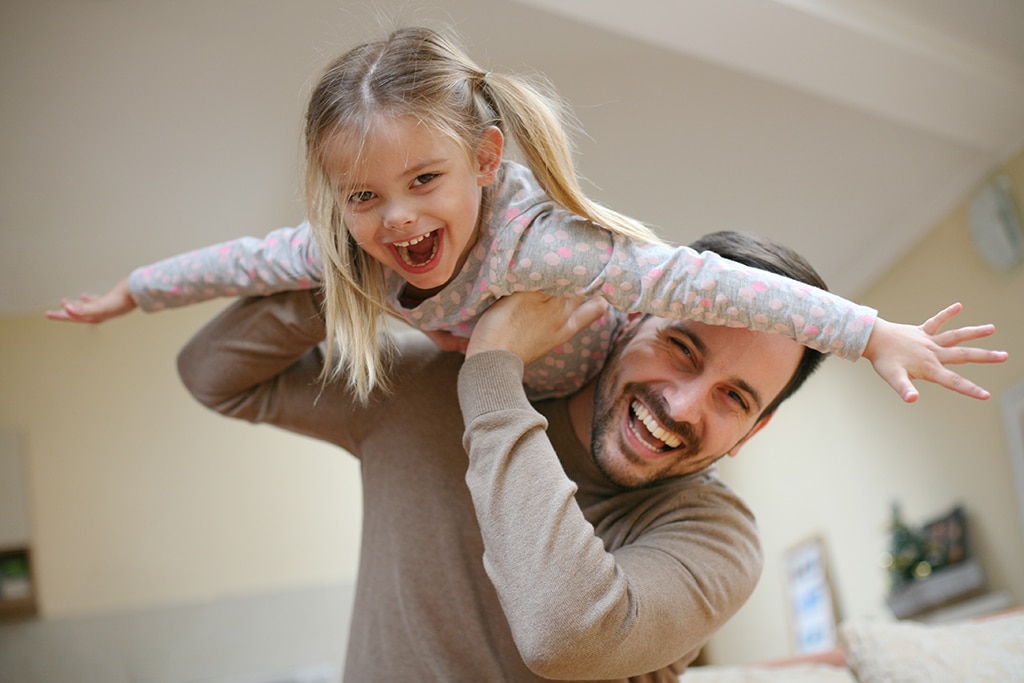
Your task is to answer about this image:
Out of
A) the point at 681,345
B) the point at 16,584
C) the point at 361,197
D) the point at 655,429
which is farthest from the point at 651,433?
the point at 16,584

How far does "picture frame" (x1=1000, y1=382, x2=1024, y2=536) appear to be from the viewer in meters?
2.53

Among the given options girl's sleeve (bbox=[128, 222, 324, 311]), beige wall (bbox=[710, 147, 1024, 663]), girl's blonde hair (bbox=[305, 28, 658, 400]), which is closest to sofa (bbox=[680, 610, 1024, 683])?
beige wall (bbox=[710, 147, 1024, 663])

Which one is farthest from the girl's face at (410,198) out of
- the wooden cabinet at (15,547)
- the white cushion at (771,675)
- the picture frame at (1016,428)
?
the wooden cabinet at (15,547)

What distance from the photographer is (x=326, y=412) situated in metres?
1.36

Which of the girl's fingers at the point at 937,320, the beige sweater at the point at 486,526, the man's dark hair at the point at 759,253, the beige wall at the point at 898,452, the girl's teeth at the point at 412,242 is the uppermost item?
the girl's fingers at the point at 937,320

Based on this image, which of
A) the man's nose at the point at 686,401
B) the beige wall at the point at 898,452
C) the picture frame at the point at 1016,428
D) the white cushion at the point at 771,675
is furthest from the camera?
the picture frame at the point at 1016,428

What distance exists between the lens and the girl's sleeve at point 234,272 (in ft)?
4.09

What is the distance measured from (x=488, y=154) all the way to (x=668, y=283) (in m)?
0.26

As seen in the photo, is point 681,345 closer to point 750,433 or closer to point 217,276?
point 750,433

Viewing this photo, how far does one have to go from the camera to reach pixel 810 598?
3855 millimetres

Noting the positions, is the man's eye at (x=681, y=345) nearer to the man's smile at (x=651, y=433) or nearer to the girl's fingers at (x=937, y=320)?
the man's smile at (x=651, y=433)

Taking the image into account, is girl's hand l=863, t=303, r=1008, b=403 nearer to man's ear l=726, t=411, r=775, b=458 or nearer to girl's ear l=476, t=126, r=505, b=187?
man's ear l=726, t=411, r=775, b=458

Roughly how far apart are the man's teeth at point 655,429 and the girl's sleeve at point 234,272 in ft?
1.39

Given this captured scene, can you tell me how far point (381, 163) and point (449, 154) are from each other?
78 mm
